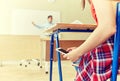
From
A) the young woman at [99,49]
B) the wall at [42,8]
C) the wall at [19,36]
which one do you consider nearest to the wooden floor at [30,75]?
the wall at [19,36]

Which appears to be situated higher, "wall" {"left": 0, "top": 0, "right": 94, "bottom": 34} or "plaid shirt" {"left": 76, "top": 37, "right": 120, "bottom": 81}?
"wall" {"left": 0, "top": 0, "right": 94, "bottom": 34}

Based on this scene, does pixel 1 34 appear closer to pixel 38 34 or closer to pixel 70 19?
pixel 38 34

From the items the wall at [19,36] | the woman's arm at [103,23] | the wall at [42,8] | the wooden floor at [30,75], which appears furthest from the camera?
the wall at [42,8]

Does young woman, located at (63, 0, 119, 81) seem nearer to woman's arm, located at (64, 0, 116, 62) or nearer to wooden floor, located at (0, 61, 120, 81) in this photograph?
woman's arm, located at (64, 0, 116, 62)

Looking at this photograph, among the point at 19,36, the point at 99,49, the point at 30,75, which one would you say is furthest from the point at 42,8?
the point at 99,49

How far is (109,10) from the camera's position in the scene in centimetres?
87

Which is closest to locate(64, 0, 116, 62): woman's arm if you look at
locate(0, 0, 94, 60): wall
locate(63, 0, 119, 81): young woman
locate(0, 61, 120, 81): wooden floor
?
locate(63, 0, 119, 81): young woman

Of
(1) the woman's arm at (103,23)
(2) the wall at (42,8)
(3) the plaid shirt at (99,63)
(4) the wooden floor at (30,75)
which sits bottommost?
(4) the wooden floor at (30,75)

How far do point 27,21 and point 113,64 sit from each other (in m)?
5.70

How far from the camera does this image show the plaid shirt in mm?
963

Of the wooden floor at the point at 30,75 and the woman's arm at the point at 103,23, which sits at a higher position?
the woman's arm at the point at 103,23

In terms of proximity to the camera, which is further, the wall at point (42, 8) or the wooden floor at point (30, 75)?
the wall at point (42, 8)

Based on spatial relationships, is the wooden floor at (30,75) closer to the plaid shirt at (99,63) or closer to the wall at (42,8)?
the wall at (42,8)

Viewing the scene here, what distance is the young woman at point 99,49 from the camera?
88 cm
